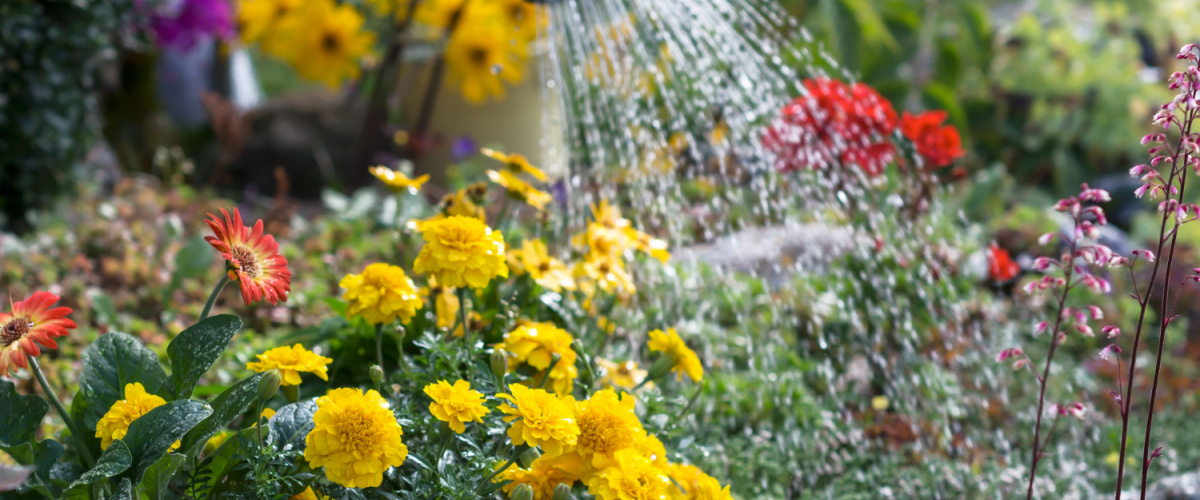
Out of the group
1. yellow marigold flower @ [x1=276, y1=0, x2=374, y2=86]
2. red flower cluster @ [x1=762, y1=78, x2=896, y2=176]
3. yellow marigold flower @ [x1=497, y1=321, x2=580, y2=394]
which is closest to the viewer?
yellow marigold flower @ [x1=497, y1=321, x2=580, y2=394]

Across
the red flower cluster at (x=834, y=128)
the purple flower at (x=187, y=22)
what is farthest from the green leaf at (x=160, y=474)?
the purple flower at (x=187, y=22)

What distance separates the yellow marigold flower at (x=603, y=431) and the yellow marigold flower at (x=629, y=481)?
11 mm

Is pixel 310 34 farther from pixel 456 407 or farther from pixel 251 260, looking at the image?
pixel 456 407

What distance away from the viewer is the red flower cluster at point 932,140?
1.96 m

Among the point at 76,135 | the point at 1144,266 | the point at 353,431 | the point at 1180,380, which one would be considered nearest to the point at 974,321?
the point at 1180,380

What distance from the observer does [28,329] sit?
792 mm

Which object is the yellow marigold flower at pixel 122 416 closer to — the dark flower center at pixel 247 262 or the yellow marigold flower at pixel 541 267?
the dark flower center at pixel 247 262

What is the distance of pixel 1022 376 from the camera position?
75.9 inches

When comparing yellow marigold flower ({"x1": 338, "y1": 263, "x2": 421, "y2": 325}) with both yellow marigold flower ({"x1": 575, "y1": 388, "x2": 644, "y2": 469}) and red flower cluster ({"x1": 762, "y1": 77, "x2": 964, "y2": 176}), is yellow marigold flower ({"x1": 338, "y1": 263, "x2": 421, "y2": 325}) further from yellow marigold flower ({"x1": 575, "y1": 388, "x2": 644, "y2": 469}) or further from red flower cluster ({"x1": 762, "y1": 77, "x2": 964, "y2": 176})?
red flower cluster ({"x1": 762, "y1": 77, "x2": 964, "y2": 176})

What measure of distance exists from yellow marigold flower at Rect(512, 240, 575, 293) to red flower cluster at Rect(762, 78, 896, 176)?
0.92 m

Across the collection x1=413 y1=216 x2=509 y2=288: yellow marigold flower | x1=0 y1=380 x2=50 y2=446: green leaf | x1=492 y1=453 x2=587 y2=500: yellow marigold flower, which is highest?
x1=413 y1=216 x2=509 y2=288: yellow marigold flower

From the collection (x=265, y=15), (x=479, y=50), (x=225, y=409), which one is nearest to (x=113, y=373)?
(x=225, y=409)

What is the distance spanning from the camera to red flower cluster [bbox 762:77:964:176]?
1915 mm

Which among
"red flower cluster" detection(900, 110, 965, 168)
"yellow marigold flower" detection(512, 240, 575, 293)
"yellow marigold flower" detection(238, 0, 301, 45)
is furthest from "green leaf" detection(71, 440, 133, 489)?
"yellow marigold flower" detection(238, 0, 301, 45)
